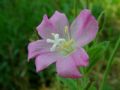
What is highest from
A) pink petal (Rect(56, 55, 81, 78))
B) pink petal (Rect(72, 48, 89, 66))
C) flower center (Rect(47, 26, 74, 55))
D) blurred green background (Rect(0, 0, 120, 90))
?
pink petal (Rect(72, 48, 89, 66))

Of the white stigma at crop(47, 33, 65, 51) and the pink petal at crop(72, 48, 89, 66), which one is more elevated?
the pink petal at crop(72, 48, 89, 66)

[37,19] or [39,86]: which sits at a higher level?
[37,19]

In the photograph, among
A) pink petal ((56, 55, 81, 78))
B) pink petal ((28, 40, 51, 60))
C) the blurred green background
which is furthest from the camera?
the blurred green background

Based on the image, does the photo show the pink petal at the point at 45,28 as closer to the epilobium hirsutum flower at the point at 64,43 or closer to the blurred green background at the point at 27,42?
the epilobium hirsutum flower at the point at 64,43

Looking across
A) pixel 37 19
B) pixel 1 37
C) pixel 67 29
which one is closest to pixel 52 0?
pixel 37 19

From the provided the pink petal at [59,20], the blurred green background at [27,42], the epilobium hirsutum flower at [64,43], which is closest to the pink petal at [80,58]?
the epilobium hirsutum flower at [64,43]

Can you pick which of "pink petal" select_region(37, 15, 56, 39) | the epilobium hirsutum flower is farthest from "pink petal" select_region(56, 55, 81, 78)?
"pink petal" select_region(37, 15, 56, 39)

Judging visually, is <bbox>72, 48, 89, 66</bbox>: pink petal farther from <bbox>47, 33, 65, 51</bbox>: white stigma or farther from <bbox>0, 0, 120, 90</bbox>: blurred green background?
<bbox>0, 0, 120, 90</bbox>: blurred green background

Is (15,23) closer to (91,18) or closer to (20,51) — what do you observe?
(20,51)
